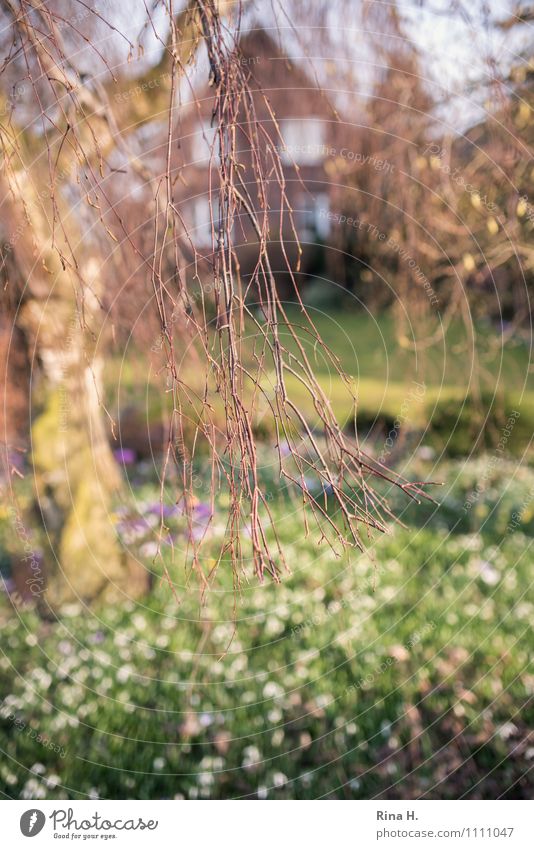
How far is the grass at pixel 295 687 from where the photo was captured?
2621 millimetres

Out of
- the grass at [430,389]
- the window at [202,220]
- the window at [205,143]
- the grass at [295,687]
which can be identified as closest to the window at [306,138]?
the window at [205,143]

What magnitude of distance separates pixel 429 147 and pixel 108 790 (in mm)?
2912

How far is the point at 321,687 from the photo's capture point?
3.02 metres

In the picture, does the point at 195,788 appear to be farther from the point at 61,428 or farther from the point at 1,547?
the point at 1,547

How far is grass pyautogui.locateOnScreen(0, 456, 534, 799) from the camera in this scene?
2.62 meters

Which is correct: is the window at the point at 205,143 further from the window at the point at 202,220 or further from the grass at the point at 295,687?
the grass at the point at 295,687

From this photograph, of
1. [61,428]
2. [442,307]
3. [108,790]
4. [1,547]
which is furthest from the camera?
[442,307]
